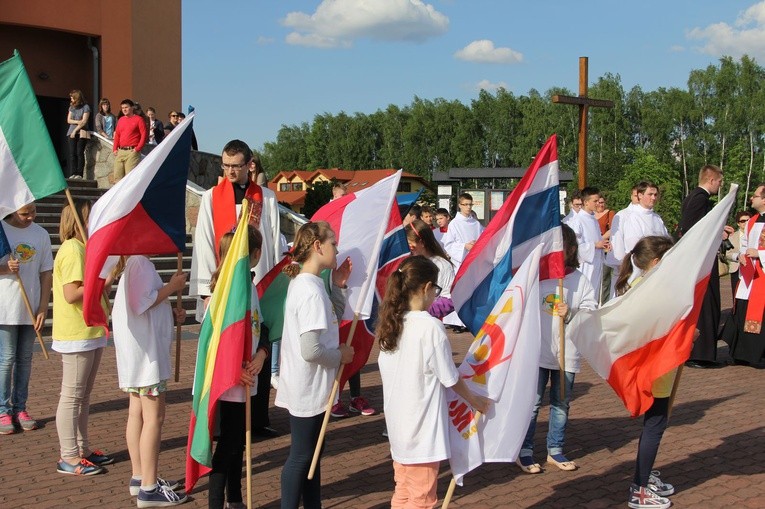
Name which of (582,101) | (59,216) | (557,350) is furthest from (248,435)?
(582,101)

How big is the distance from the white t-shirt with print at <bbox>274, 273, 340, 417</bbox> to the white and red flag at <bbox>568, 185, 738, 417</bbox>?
1.80 m

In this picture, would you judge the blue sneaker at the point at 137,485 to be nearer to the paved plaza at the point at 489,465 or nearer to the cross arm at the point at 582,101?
the paved plaza at the point at 489,465

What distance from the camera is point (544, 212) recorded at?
578cm

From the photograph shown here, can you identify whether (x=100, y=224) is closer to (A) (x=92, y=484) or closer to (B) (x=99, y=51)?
(A) (x=92, y=484)

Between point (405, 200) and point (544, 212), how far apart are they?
2.30 metres

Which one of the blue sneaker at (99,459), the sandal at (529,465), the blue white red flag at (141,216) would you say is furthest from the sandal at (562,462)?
the blue sneaker at (99,459)

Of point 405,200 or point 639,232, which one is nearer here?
point 405,200

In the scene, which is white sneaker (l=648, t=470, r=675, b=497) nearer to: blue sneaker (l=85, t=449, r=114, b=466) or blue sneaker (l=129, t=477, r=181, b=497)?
blue sneaker (l=129, t=477, r=181, b=497)

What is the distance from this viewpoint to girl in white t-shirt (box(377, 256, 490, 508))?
4199 millimetres

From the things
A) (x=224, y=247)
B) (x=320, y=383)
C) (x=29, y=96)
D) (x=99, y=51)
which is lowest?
(x=320, y=383)

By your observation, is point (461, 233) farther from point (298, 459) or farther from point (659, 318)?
point (298, 459)

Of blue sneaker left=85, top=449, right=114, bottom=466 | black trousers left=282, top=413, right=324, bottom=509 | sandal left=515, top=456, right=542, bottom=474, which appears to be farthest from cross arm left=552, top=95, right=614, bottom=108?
black trousers left=282, top=413, right=324, bottom=509

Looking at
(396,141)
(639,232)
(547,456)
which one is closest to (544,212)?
(547,456)

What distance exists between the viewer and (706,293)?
32.6ft
